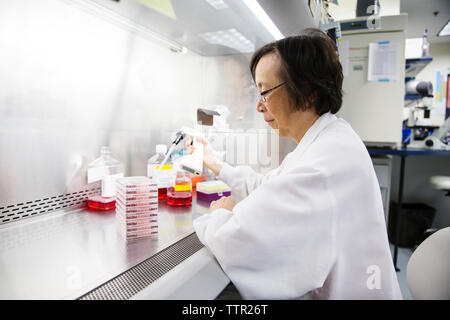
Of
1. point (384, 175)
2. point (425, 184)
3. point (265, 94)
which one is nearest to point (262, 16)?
point (265, 94)

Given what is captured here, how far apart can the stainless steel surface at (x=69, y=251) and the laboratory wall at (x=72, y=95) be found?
13 centimetres

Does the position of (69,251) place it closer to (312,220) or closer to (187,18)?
(312,220)

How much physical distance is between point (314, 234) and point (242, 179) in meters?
0.59

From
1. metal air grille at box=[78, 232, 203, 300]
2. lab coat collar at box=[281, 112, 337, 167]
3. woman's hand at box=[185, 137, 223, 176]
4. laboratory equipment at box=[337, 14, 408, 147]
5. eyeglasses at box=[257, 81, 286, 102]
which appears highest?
laboratory equipment at box=[337, 14, 408, 147]

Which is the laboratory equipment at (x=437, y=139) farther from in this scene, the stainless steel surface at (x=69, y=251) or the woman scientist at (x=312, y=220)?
the stainless steel surface at (x=69, y=251)

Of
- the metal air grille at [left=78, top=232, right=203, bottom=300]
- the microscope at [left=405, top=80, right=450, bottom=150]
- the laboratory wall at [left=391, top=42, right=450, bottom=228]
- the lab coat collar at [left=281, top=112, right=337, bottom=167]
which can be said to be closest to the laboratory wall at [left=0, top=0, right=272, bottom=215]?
the metal air grille at [left=78, top=232, right=203, bottom=300]

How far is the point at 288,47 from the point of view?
79 centimetres

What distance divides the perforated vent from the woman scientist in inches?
23.1

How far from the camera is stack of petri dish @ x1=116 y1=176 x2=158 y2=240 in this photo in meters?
0.77

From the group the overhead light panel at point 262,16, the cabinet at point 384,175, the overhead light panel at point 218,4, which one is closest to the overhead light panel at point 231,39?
the overhead light panel at point 262,16

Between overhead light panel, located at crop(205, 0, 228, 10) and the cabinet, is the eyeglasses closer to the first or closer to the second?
overhead light panel, located at crop(205, 0, 228, 10)

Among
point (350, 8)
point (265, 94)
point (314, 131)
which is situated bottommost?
point (314, 131)

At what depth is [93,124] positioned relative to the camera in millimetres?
1137
